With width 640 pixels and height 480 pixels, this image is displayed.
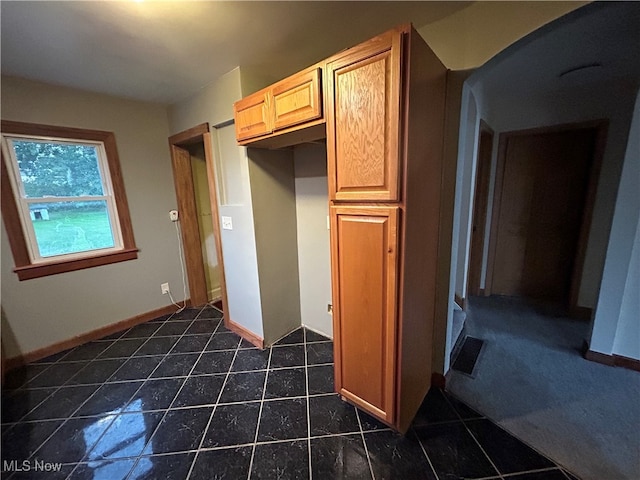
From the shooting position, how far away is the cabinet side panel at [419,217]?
1.11 metres

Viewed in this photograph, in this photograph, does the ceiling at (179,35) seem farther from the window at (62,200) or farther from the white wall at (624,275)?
the white wall at (624,275)

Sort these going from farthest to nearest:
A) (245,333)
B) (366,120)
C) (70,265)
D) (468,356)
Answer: (245,333)
(70,265)
(468,356)
(366,120)

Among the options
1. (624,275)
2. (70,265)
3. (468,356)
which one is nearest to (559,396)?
(468,356)

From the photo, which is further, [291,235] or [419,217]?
[291,235]

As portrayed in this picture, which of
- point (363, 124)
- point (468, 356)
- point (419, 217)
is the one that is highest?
point (363, 124)

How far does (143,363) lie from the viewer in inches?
84.5

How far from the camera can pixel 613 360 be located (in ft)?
6.31

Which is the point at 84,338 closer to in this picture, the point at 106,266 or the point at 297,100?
the point at 106,266

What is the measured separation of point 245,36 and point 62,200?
7.39 ft

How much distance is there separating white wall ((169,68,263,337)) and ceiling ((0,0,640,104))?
166 millimetres

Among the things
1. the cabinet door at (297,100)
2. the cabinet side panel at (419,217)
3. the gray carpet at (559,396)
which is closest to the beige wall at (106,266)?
the cabinet door at (297,100)

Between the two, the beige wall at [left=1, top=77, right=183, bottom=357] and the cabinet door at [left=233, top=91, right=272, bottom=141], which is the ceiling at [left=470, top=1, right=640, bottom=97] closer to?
the cabinet door at [left=233, top=91, right=272, bottom=141]

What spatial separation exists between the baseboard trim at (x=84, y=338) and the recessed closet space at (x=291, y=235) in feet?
5.10

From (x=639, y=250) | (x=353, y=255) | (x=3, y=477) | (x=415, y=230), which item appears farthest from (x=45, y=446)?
(x=639, y=250)
